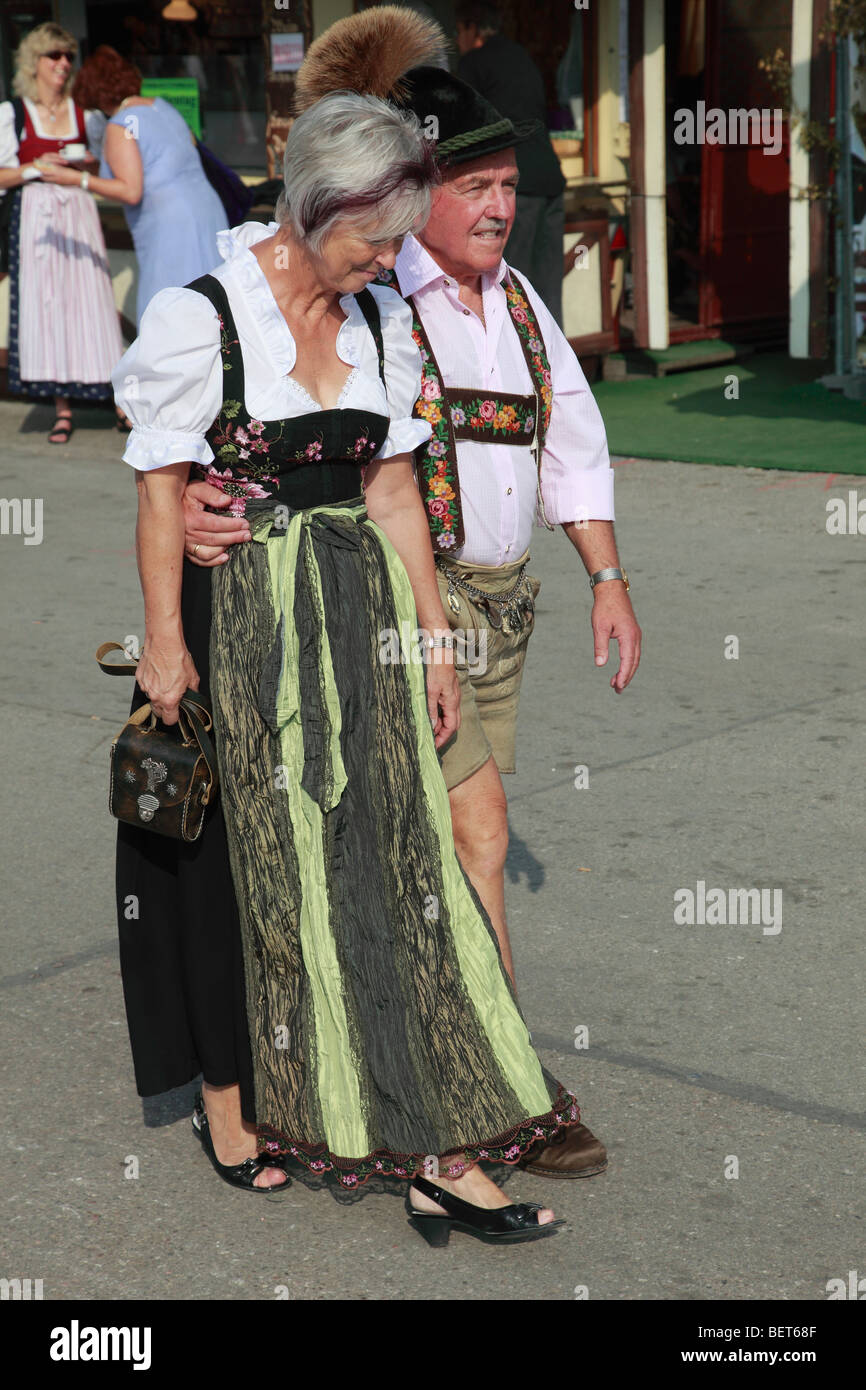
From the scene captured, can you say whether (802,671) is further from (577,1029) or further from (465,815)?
(465,815)

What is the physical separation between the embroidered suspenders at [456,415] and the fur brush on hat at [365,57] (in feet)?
1.07

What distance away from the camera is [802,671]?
6051 mm

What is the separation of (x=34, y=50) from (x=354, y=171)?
779 cm

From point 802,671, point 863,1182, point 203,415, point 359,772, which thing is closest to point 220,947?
point 359,772

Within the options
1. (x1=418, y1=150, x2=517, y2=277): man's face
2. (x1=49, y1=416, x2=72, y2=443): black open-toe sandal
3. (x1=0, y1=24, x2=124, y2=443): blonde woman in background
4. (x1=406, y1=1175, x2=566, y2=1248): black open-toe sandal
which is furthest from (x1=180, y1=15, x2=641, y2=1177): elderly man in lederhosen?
(x1=49, y1=416, x2=72, y2=443): black open-toe sandal

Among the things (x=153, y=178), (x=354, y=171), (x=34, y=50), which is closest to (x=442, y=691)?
(x=354, y=171)

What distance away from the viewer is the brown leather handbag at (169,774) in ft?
9.61

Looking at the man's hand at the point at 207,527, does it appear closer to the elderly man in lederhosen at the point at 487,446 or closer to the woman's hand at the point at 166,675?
the woman's hand at the point at 166,675

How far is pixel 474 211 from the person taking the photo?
3152 mm

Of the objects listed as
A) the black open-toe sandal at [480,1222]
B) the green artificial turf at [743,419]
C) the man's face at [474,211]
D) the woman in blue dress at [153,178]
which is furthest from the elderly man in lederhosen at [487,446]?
the woman in blue dress at [153,178]

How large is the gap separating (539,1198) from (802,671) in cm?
327

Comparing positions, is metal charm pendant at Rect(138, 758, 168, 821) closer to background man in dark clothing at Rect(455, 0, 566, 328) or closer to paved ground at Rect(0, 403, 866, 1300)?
paved ground at Rect(0, 403, 866, 1300)

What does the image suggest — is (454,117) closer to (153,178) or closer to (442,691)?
(442,691)

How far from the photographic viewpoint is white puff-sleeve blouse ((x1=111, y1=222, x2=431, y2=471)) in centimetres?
279
